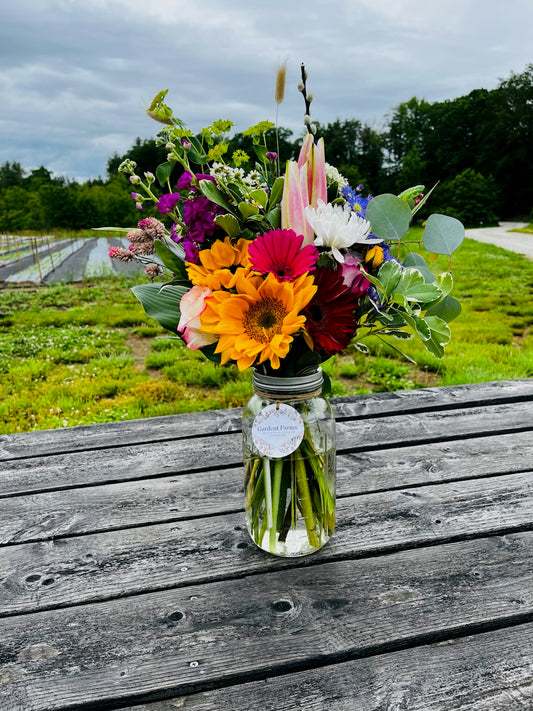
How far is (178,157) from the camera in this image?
0.84 metres

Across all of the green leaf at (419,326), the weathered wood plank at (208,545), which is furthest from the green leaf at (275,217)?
the weathered wood plank at (208,545)

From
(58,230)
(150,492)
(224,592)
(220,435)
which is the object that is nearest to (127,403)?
(220,435)

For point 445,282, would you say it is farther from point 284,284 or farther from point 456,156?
point 456,156

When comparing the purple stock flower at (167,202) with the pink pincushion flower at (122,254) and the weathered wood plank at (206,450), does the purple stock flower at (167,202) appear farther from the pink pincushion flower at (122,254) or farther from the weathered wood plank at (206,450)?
the weathered wood plank at (206,450)

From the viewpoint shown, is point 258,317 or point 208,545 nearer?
point 258,317

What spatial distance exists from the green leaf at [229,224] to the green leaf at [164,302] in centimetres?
13

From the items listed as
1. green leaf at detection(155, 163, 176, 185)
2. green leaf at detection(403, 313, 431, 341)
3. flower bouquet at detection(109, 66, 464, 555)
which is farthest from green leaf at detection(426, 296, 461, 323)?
green leaf at detection(155, 163, 176, 185)

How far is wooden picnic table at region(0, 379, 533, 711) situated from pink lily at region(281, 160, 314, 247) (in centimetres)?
53

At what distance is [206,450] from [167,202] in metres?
0.66

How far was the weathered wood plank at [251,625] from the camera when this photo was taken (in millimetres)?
714

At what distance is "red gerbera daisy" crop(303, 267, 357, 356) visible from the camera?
2.56ft

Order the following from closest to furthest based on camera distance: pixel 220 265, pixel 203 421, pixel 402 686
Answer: pixel 402 686 < pixel 220 265 < pixel 203 421

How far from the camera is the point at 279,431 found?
2.84ft

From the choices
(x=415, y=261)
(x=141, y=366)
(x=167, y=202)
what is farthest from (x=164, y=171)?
(x=141, y=366)
